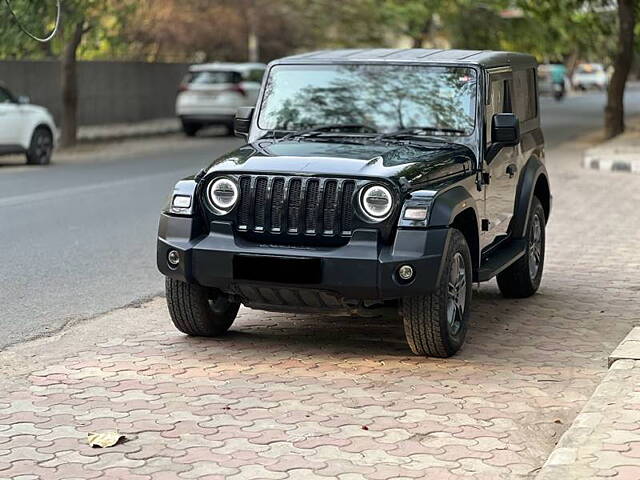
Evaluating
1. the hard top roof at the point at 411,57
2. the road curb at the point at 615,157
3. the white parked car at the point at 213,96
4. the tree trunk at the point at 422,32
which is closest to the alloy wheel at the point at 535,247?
the hard top roof at the point at 411,57

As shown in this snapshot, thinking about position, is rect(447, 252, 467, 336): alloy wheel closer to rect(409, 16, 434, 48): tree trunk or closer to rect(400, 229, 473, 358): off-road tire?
rect(400, 229, 473, 358): off-road tire

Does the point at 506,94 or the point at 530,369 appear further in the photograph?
the point at 506,94

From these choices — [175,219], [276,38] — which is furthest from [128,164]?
[276,38]

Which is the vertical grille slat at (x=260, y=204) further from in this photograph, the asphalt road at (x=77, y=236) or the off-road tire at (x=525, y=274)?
the off-road tire at (x=525, y=274)

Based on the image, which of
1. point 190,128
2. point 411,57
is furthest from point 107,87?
point 411,57

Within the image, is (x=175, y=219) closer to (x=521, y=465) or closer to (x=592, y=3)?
(x=521, y=465)

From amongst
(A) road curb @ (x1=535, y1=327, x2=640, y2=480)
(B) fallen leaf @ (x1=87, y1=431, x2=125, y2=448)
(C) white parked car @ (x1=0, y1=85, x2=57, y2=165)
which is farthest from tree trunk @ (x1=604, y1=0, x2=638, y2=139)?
(B) fallen leaf @ (x1=87, y1=431, x2=125, y2=448)

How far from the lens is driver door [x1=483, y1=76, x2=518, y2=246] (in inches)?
344

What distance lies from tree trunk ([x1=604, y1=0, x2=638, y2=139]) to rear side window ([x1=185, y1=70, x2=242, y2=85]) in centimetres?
880

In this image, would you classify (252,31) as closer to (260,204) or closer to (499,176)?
(499,176)

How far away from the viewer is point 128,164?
75.4ft

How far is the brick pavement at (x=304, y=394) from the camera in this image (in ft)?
18.9

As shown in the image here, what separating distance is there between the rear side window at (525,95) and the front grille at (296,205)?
105 inches

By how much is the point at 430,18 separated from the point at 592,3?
2017 cm
